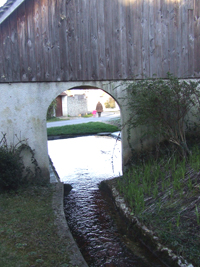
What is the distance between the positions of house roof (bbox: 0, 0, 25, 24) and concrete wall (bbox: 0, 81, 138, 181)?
5.01ft

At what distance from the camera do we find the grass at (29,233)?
344 centimetres

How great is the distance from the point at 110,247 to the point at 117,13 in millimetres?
5841

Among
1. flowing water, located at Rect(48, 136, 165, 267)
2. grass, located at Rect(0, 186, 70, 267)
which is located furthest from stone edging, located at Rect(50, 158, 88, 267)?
flowing water, located at Rect(48, 136, 165, 267)

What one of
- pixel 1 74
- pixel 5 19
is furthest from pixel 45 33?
pixel 1 74

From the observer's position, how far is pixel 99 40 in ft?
23.4

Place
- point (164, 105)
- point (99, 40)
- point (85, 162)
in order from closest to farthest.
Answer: point (164, 105) → point (99, 40) → point (85, 162)

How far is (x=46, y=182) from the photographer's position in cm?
676

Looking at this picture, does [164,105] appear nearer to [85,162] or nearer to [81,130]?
[85,162]

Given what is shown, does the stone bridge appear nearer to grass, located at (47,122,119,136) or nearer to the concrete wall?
the concrete wall

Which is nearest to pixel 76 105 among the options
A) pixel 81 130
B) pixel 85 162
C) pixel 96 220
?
pixel 81 130

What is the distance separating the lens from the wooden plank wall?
6531mm

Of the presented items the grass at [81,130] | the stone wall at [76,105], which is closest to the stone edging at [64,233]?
the grass at [81,130]

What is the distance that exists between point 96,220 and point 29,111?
3.14m

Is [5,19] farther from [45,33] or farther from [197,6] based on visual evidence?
[197,6]
